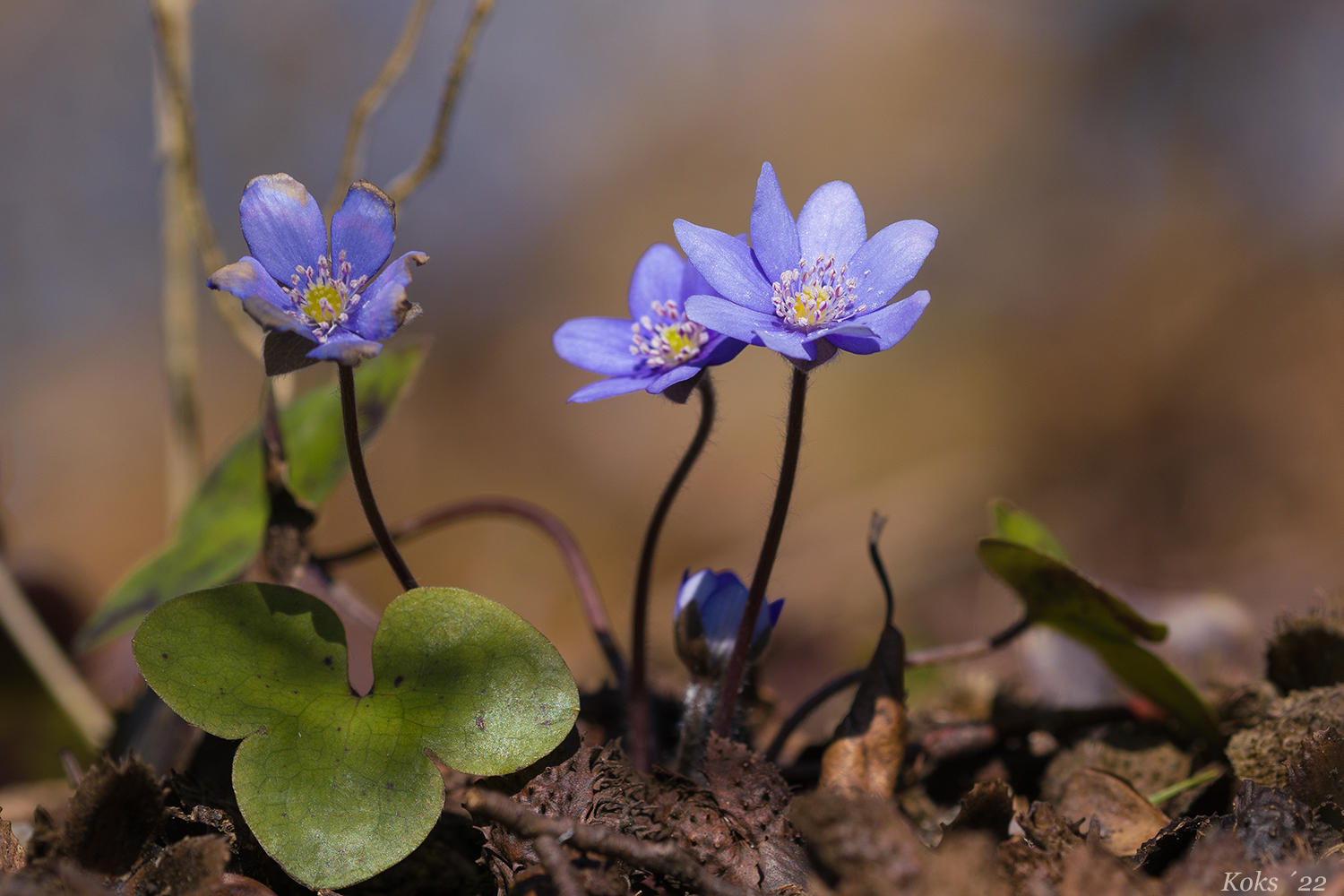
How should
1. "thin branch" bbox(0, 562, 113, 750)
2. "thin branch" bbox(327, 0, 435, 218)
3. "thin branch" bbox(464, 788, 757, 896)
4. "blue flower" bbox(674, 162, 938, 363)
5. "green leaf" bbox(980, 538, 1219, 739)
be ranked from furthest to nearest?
"thin branch" bbox(0, 562, 113, 750)
"thin branch" bbox(327, 0, 435, 218)
"green leaf" bbox(980, 538, 1219, 739)
"blue flower" bbox(674, 162, 938, 363)
"thin branch" bbox(464, 788, 757, 896)

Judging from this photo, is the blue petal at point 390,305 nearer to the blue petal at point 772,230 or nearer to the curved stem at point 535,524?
the blue petal at point 772,230

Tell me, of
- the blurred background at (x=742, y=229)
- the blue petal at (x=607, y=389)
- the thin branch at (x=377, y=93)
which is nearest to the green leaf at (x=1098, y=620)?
the blue petal at (x=607, y=389)

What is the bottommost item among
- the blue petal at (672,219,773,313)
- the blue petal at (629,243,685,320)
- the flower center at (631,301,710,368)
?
the flower center at (631,301,710,368)

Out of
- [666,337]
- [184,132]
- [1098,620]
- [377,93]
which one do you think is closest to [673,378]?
[666,337]

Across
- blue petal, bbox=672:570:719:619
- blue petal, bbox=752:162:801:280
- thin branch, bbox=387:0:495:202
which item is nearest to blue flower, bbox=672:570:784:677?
blue petal, bbox=672:570:719:619

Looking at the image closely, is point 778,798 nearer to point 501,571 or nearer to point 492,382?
point 501,571

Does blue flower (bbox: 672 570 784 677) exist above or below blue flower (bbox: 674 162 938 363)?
below

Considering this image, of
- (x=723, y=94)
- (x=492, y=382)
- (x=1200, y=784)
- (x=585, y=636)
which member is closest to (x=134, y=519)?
(x=492, y=382)

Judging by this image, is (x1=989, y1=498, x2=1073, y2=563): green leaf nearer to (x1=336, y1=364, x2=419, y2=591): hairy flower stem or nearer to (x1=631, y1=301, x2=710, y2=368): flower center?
(x1=631, y1=301, x2=710, y2=368): flower center
